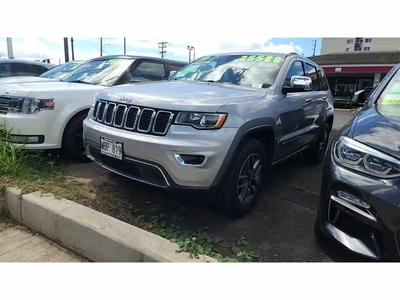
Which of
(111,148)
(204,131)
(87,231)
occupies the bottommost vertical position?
(87,231)

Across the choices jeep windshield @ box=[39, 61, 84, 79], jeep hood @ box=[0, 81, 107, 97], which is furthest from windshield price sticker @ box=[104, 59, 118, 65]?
jeep windshield @ box=[39, 61, 84, 79]

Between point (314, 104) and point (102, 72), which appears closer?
point (314, 104)

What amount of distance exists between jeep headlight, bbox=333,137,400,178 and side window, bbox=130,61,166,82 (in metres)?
3.59

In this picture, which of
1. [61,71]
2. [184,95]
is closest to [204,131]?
[184,95]

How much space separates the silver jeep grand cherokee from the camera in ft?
8.17

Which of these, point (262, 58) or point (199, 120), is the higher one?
point (262, 58)

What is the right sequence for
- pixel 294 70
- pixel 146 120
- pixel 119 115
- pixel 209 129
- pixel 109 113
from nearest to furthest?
1. pixel 209 129
2. pixel 146 120
3. pixel 119 115
4. pixel 109 113
5. pixel 294 70

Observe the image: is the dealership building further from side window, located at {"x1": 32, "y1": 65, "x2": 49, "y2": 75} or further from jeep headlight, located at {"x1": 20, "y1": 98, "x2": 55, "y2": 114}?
jeep headlight, located at {"x1": 20, "y1": 98, "x2": 55, "y2": 114}

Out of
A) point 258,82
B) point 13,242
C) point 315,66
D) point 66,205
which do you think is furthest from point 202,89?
point 315,66

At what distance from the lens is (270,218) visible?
3033mm

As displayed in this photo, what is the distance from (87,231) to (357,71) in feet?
97.7

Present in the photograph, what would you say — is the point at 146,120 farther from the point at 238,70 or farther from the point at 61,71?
the point at 61,71

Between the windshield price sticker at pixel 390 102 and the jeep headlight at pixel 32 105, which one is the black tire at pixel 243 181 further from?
the jeep headlight at pixel 32 105

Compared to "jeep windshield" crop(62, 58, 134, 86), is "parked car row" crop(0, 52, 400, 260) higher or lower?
lower
